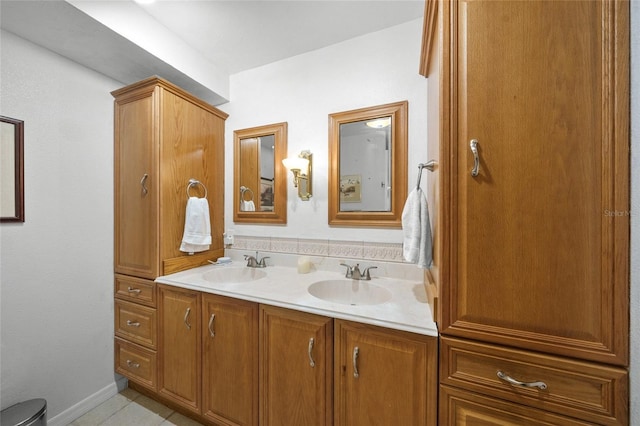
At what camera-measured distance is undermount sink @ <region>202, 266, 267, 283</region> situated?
1.72 metres

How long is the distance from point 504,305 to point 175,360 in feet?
5.72

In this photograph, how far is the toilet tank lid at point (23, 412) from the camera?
118cm

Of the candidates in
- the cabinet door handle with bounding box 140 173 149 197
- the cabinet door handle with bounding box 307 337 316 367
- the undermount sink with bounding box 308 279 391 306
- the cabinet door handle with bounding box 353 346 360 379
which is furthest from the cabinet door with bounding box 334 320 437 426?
the cabinet door handle with bounding box 140 173 149 197

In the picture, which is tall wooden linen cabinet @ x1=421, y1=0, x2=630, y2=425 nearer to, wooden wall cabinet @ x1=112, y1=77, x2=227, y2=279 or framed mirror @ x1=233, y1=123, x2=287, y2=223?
framed mirror @ x1=233, y1=123, x2=287, y2=223

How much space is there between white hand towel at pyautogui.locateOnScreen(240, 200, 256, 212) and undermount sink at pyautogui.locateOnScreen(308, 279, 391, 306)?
0.89 metres

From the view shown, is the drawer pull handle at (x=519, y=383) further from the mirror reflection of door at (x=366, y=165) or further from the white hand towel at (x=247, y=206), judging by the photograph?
the white hand towel at (x=247, y=206)

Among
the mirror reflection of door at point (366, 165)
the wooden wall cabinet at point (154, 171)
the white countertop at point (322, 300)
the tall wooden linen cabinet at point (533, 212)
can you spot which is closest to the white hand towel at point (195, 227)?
the wooden wall cabinet at point (154, 171)

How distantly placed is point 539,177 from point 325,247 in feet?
4.07

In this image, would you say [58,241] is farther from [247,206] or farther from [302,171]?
[302,171]

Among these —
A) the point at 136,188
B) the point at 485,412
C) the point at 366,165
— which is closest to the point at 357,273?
the point at 366,165

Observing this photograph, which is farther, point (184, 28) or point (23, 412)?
point (184, 28)

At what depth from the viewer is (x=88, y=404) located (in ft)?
5.17

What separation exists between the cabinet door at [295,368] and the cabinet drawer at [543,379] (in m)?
0.49

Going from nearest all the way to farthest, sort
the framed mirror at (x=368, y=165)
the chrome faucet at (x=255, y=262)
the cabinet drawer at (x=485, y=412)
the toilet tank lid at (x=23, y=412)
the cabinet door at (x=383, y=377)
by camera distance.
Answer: the cabinet drawer at (x=485, y=412) → the cabinet door at (x=383, y=377) → the toilet tank lid at (x=23, y=412) → the framed mirror at (x=368, y=165) → the chrome faucet at (x=255, y=262)
